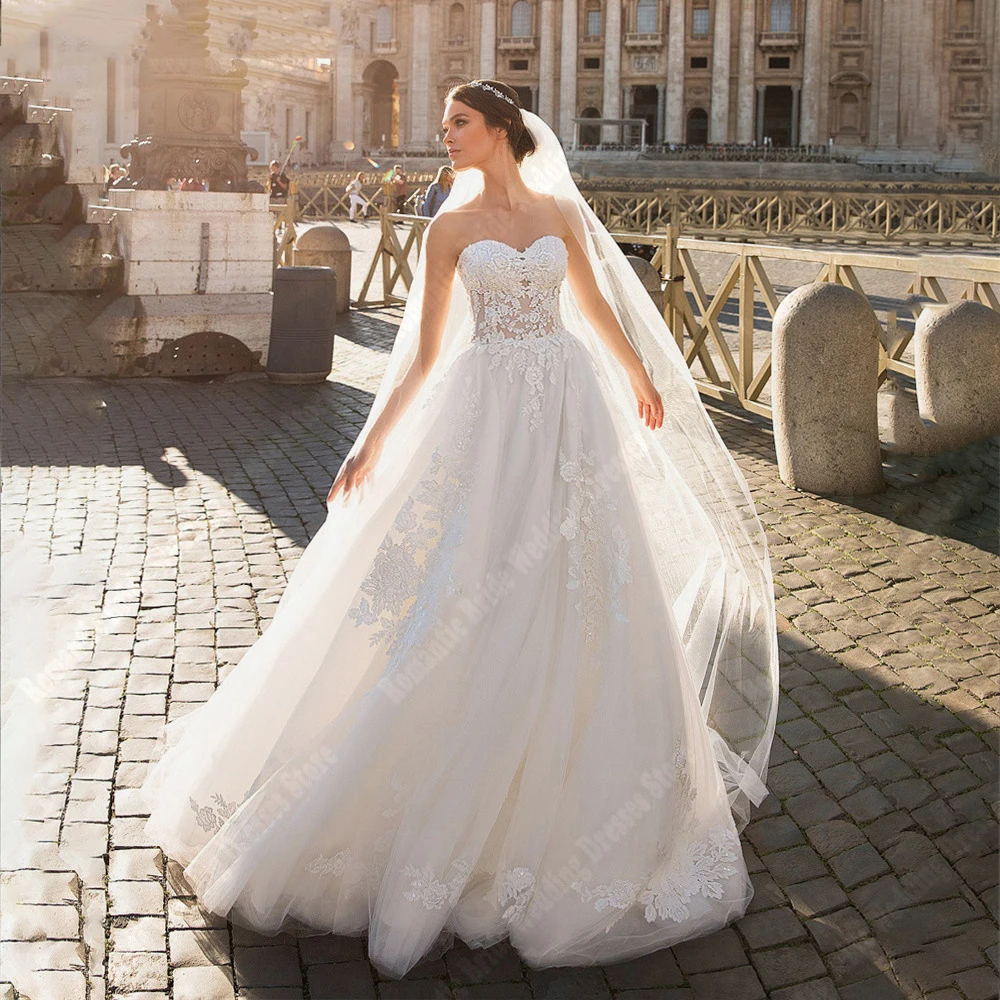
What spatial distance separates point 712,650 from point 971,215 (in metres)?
23.2

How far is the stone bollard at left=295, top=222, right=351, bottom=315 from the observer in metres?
12.1

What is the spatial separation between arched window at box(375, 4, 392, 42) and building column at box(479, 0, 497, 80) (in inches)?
178

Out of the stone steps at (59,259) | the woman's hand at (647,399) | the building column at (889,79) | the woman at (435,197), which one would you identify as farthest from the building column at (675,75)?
the woman's hand at (647,399)

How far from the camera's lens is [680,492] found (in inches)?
119

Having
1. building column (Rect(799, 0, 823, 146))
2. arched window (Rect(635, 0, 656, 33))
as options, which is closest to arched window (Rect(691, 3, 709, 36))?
arched window (Rect(635, 0, 656, 33))

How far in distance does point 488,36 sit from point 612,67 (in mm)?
6066

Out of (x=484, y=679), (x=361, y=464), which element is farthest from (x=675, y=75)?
(x=484, y=679)

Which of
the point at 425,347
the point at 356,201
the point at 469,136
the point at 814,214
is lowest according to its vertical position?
the point at 425,347

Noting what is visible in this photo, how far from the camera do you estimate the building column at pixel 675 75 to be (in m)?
55.4

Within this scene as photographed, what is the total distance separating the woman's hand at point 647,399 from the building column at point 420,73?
56.2m

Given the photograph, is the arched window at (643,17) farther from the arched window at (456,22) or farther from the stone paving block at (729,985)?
the stone paving block at (729,985)

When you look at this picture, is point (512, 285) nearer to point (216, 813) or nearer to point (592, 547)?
point (592, 547)

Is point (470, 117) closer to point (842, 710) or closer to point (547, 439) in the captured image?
point (547, 439)

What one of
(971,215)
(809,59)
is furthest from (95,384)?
(809,59)
